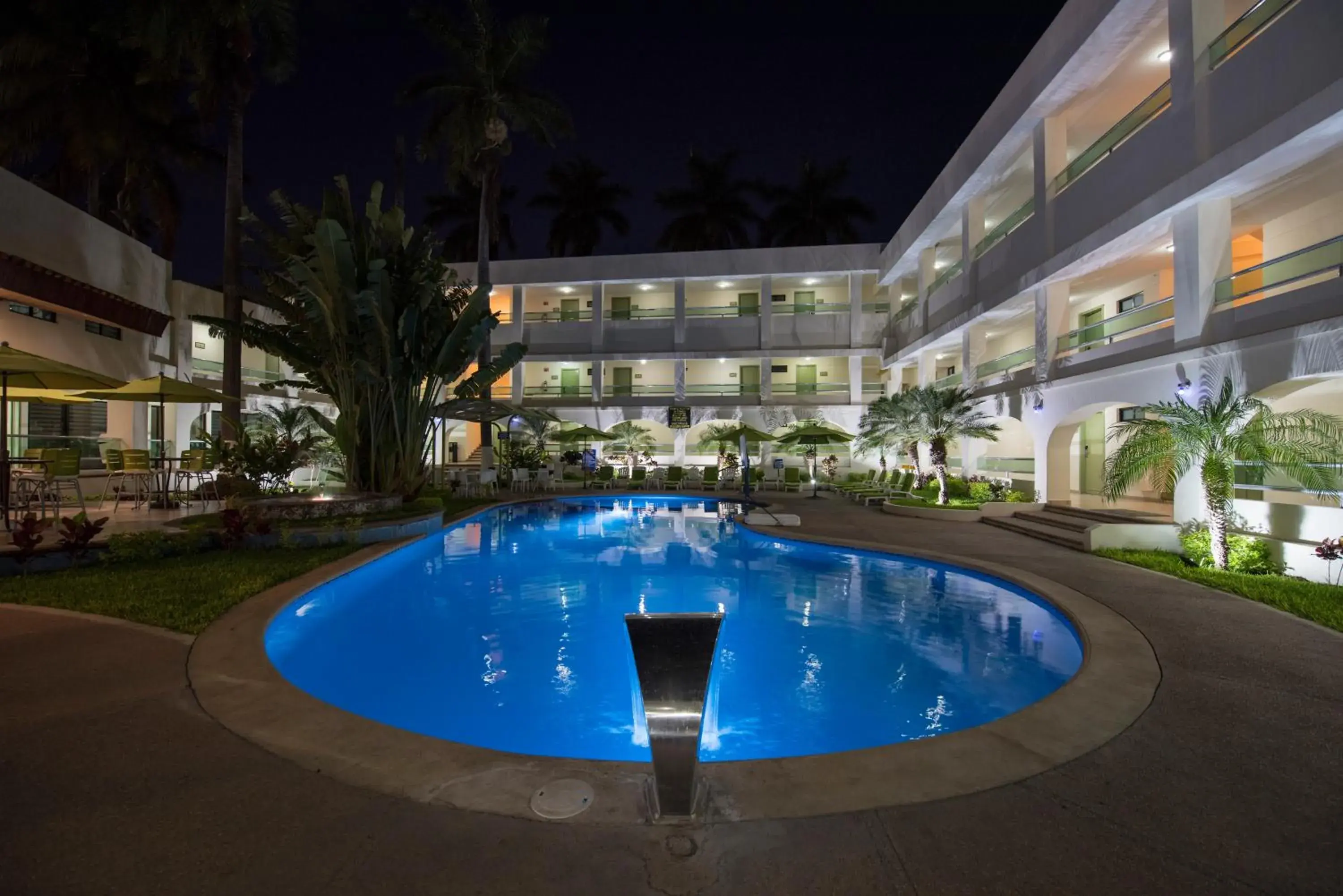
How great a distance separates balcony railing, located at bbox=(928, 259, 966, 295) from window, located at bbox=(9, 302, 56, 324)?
25.0 m

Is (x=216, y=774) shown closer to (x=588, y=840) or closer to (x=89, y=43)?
(x=588, y=840)

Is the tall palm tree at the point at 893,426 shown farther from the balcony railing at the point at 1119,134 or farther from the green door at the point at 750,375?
the green door at the point at 750,375

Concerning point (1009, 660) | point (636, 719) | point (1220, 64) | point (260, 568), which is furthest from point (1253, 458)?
point (260, 568)

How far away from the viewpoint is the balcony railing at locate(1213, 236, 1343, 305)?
8.80 metres

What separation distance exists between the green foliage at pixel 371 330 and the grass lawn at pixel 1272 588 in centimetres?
1340

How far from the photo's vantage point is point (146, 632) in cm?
551

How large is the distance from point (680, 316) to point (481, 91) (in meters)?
13.0

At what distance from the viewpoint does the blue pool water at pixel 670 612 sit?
5188 millimetres

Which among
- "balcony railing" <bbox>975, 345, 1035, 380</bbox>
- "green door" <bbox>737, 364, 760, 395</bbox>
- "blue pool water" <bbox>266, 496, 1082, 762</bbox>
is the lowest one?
"blue pool water" <bbox>266, 496, 1082, 762</bbox>

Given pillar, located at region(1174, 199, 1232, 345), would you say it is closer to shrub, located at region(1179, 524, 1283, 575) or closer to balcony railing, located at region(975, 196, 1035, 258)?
shrub, located at region(1179, 524, 1283, 575)

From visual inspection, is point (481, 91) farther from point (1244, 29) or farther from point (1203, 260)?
point (1203, 260)

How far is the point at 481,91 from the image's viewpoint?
23.0 metres

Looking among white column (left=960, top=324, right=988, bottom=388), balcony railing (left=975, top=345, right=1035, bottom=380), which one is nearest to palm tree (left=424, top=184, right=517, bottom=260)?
white column (left=960, top=324, right=988, bottom=388)

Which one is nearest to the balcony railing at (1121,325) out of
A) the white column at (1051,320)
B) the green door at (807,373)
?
the white column at (1051,320)
